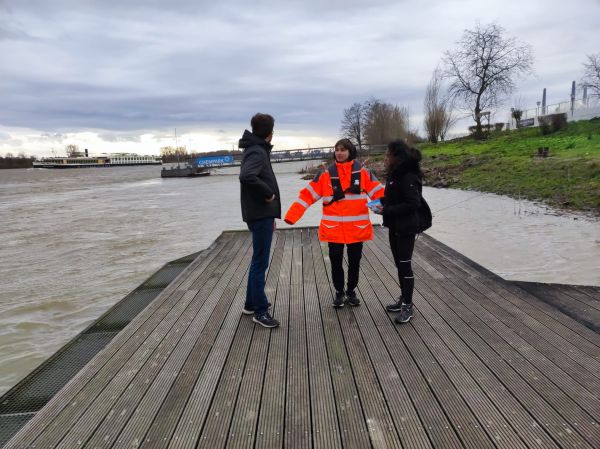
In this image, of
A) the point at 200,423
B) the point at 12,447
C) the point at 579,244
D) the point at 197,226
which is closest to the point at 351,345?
the point at 200,423

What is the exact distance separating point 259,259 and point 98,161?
163242mm

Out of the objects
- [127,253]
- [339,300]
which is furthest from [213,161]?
[339,300]

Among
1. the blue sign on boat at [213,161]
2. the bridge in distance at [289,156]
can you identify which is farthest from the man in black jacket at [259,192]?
the blue sign on boat at [213,161]

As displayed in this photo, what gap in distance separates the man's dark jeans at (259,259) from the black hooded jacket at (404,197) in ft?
3.28

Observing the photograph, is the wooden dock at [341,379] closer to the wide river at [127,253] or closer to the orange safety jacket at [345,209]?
the orange safety jacket at [345,209]

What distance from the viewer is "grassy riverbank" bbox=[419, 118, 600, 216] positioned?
1317 centimetres

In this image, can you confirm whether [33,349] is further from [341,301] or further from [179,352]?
[341,301]

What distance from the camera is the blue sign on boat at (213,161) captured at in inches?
2899

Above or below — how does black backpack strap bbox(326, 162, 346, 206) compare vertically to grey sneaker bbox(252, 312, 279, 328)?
above

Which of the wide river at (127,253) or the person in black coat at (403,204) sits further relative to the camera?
the wide river at (127,253)

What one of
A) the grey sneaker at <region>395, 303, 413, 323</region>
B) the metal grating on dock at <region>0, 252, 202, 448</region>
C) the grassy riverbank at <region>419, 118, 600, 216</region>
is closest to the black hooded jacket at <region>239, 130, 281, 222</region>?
the grey sneaker at <region>395, 303, 413, 323</region>

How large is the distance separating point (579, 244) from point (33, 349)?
9.35 metres

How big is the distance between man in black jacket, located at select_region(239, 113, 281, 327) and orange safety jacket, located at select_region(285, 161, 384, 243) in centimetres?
32

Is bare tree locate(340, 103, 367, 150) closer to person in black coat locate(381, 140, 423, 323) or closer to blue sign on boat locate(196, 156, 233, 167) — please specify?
blue sign on boat locate(196, 156, 233, 167)
